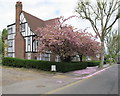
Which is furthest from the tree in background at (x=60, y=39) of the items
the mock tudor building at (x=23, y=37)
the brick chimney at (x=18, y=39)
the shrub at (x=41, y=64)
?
the brick chimney at (x=18, y=39)

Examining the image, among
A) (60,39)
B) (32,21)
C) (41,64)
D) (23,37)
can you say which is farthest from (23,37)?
(60,39)

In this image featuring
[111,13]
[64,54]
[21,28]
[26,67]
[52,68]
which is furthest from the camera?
[21,28]

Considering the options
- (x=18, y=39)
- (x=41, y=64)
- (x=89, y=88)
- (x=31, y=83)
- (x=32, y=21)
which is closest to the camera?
(x=89, y=88)

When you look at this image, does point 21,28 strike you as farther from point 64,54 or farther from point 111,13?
point 111,13

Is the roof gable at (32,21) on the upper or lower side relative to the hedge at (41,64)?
upper

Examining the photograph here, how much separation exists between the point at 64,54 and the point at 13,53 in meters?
14.5

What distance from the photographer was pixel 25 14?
25406mm

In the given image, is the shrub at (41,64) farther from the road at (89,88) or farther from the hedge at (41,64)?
the road at (89,88)

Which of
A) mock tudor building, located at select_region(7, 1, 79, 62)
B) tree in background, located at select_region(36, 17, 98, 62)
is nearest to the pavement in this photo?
tree in background, located at select_region(36, 17, 98, 62)

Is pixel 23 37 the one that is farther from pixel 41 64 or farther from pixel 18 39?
pixel 41 64

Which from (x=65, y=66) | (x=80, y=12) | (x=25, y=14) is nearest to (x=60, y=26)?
(x=65, y=66)

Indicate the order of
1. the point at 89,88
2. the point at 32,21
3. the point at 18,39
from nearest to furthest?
the point at 89,88 < the point at 18,39 < the point at 32,21

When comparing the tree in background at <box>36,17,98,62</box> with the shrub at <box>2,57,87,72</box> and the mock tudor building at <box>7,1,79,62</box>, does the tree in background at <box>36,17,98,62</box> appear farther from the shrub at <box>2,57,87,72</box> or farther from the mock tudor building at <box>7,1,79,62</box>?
the mock tudor building at <box>7,1,79,62</box>

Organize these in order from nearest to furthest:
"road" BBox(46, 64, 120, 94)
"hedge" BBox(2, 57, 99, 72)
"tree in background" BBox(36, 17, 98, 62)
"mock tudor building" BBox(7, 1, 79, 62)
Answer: "road" BBox(46, 64, 120, 94) < "tree in background" BBox(36, 17, 98, 62) < "hedge" BBox(2, 57, 99, 72) < "mock tudor building" BBox(7, 1, 79, 62)
